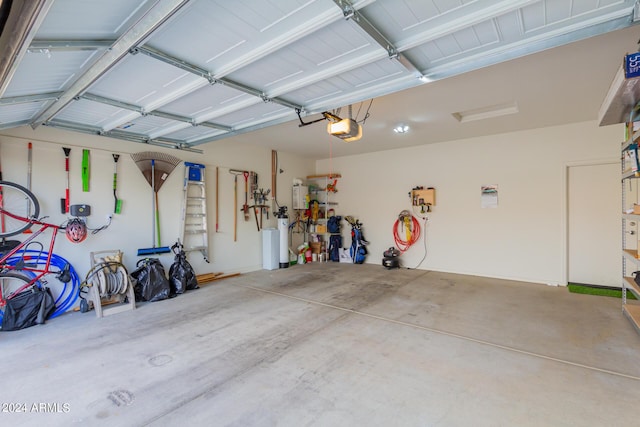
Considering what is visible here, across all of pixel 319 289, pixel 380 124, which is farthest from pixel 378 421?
pixel 380 124

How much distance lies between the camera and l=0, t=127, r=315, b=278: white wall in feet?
12.6

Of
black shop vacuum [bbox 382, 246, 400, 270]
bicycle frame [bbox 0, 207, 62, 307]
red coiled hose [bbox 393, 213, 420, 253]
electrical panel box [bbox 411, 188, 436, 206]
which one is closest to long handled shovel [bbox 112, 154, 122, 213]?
bicycle frame [bbox 0, 207, 62, 307]

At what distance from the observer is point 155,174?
4.92 meters

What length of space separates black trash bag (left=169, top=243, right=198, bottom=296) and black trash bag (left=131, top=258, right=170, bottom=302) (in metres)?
0.22

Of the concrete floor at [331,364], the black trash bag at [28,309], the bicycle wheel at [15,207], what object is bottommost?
the concrete floor at [331,364]

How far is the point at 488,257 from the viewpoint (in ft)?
19.1

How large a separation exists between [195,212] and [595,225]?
22.9 feet

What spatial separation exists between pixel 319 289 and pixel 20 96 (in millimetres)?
4186

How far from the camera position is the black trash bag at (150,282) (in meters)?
4.30

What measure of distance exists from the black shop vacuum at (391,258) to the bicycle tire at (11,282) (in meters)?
5.86

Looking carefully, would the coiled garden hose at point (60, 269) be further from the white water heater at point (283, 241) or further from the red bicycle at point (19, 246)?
the white water heater at point (283, 241)

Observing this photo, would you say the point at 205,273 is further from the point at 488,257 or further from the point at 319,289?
the point at 488,257

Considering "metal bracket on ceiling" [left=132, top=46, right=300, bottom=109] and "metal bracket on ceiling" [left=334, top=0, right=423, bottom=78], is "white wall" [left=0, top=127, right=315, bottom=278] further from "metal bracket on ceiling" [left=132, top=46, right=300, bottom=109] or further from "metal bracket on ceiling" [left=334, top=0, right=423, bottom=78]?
"metal bracket on ceiling" [left=334, top=0, right=423, bottom=78]

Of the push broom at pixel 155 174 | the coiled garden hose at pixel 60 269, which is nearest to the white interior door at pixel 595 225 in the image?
the push broom at pixel 155 174
